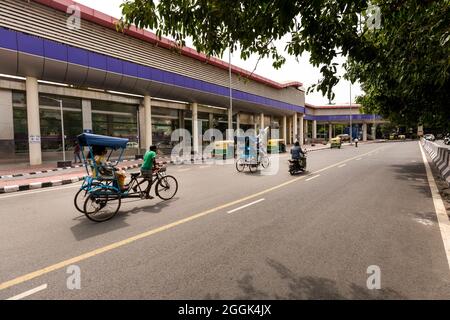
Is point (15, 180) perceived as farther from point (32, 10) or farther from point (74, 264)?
point (74, 264)

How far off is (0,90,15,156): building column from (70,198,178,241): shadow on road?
731 inches

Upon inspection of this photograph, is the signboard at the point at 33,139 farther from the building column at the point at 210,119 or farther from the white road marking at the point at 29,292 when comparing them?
the building column at the point at 210,119

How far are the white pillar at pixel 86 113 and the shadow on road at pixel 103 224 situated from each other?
20836 mm

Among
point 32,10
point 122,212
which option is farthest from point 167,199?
point 32,10

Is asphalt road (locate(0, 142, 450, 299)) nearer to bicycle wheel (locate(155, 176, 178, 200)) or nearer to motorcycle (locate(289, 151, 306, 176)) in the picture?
bicycle wheel (locate(155, 176, 178, 200))

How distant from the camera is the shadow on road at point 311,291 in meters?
3.20

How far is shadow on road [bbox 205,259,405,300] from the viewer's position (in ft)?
10.5

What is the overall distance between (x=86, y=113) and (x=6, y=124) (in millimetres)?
6083

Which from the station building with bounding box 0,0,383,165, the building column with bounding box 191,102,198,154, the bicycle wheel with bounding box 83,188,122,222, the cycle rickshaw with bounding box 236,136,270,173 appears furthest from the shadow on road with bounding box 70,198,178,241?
the building column with bounding box 191,102,198,154

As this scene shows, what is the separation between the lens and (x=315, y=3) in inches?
136

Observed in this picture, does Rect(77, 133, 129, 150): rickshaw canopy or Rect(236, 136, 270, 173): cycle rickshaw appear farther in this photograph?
Rect(236, 136, 270, 173): cycle rickshaw

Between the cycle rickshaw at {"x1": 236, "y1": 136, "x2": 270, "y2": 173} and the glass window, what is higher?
the glass window

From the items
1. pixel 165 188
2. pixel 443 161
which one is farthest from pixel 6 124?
pixel 443 161
